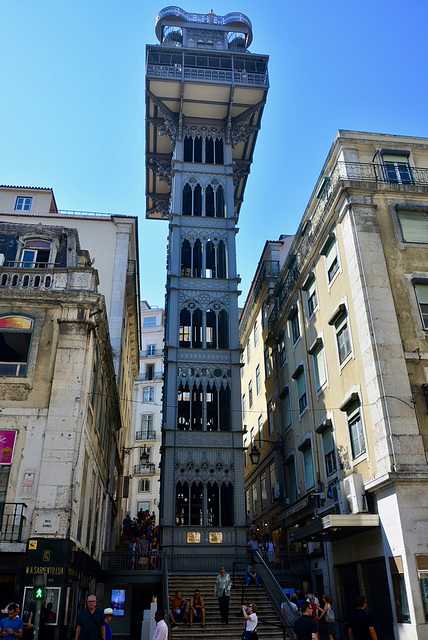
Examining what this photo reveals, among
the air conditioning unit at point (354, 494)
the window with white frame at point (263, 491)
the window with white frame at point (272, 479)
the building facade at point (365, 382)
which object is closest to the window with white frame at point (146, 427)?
the window with white frame at point (263, 491)

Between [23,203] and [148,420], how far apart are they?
33521 mm

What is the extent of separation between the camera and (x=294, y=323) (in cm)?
3095

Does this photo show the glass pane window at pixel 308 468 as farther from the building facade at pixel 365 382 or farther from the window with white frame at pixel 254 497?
the window with white frame at pixel 254 497

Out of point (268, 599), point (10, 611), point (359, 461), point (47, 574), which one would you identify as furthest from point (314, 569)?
point (10, 611)

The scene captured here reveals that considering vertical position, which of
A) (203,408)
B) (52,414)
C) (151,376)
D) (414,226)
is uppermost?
(151,376)

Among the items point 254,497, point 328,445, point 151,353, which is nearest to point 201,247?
point 328,445

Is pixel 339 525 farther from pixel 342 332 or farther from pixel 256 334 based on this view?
pixel 256 334

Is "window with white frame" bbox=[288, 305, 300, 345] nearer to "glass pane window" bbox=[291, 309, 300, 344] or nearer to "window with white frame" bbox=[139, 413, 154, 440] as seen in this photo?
"glass pane window" bbox=[291, 309, 300, 344]

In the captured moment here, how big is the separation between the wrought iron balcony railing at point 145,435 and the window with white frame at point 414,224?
44.9 meters

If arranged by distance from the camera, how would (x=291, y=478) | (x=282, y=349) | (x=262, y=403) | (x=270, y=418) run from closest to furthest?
(x=291, y=478) → (x=282, y=349) → (x=270, y=418) → (x=262, y=403)

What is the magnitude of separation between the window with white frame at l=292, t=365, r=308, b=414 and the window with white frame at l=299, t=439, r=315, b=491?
1925 millimetres

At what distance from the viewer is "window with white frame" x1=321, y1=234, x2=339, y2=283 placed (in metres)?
24.0

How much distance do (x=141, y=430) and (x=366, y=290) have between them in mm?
46450

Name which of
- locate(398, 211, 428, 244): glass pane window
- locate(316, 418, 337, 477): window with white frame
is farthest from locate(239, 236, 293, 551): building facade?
locate(398, 211, 428, 244): glass pane window
